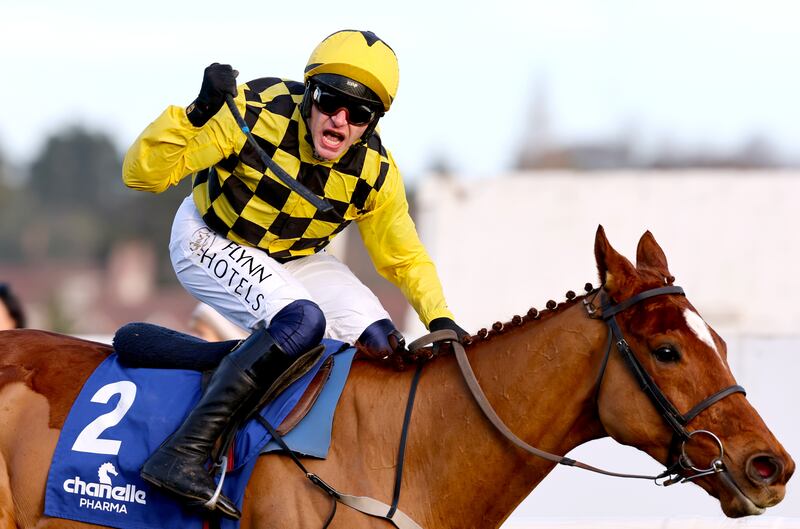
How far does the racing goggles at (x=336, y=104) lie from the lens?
4414 mm

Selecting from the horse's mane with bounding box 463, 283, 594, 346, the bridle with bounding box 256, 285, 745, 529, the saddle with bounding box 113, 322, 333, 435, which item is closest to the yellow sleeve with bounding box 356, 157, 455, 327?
the horse's mane with bounding box 463, 283, 594, 346

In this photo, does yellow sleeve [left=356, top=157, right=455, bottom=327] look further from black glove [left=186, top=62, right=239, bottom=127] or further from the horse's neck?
black glove [left=186, top=62, right=239, bottom=127]

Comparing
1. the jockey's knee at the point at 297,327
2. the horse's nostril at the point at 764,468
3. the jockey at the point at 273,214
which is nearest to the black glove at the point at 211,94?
the jockey at the point at 273,214

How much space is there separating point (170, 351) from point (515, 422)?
137cm

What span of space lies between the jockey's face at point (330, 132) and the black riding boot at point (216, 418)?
0.81 meters

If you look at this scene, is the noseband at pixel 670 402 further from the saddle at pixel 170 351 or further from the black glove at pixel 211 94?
the black glove at pixel 211 94

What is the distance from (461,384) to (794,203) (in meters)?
14.5

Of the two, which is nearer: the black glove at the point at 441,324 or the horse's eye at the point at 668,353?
the horse's eye at the point at 668,353

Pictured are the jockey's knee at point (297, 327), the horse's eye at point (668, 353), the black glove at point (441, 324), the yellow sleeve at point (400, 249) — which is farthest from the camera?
the yellow sleeve at point (400, 249)

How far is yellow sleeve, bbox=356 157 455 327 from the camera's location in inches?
193

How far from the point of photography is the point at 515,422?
4109mm

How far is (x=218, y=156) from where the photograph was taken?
4.45m

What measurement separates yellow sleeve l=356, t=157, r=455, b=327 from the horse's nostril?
153 centimetres

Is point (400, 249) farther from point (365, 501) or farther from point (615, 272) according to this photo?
point (365, 501)
